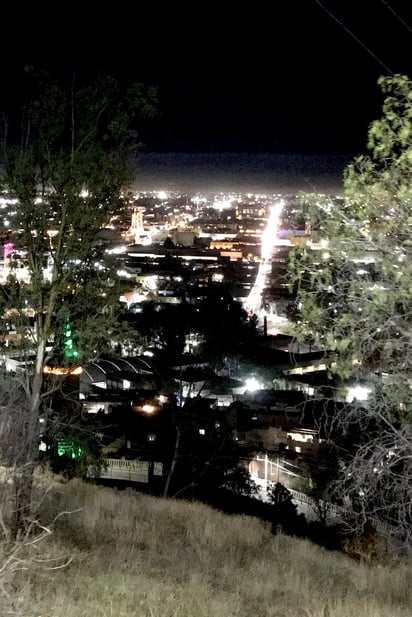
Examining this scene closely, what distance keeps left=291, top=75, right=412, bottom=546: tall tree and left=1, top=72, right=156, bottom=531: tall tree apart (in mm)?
1944

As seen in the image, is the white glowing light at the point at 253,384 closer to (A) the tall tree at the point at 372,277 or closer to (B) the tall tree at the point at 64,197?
(B) the tall tree at the point at 64,197

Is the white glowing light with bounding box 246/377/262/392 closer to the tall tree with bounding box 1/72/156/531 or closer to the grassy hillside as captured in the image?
the grassy hillside

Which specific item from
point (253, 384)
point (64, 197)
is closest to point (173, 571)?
point (64, 197)

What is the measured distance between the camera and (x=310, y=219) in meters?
3.29

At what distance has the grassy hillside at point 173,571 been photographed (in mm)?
3846

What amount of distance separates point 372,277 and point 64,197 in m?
2.46

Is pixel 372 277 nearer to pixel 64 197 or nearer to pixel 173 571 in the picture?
pixel 64 197

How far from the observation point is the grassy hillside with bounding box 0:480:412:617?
3846 mm

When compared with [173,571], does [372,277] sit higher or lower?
higher

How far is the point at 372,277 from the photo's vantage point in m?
3.21

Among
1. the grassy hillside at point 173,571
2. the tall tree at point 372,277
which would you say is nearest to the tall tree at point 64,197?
the grassy hillside at point 173,571

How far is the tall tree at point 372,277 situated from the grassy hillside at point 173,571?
1315mm

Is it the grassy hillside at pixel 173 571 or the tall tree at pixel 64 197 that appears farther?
the tall tree at pixel 64 197

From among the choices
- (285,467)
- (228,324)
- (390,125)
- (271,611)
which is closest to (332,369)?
(390,125)
